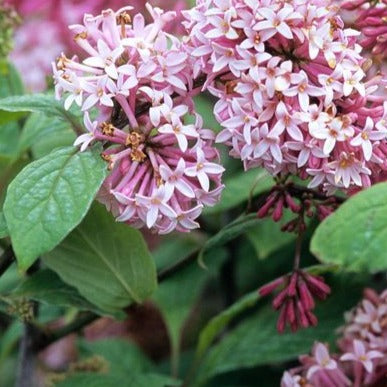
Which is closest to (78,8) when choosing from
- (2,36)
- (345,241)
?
(2,36)

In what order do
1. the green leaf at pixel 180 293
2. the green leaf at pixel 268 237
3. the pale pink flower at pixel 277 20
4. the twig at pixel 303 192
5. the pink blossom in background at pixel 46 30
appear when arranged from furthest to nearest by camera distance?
the pink blossom in background at pixel 46 30 → the green leaf at pixel 180 293 → the green leaf at pixel 268 237 → the twig at pixel 303 192 → the pale pink flower at pixel 277 20

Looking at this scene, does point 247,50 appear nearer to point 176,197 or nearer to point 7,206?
point 176,197

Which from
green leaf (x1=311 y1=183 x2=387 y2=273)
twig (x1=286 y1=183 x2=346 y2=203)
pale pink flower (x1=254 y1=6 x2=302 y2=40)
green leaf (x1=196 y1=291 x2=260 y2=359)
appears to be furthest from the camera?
green leaf (x1=196 y1=291 x2=260 y2=359)

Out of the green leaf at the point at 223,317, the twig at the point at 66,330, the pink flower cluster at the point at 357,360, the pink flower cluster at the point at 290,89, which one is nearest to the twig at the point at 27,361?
the twig at the point at 66,330

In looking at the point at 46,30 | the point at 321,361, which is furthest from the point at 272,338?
the point at 46,30

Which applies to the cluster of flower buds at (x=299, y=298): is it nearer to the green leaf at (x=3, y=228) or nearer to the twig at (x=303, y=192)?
the twig at (x=303, y=192)

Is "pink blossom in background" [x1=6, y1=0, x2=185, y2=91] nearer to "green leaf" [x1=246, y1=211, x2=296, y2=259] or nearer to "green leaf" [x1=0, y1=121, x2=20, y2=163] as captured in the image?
"green leaf" [x1=0, y1=121, x2=20, y2=163]

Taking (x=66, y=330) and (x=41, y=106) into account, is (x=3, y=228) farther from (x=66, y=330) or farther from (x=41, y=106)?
(x=66, y=330)

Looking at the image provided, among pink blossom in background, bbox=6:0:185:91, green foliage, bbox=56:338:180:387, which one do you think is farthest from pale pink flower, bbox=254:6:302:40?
pink blossom in background, bbox=6:0:185:91
